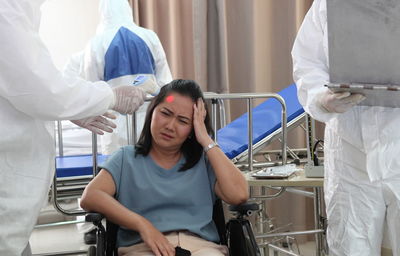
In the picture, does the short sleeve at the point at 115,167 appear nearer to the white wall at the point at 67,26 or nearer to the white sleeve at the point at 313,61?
the white sleeve at the point at 313,61

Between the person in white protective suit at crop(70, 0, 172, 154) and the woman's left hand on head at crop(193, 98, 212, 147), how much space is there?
4.95ft

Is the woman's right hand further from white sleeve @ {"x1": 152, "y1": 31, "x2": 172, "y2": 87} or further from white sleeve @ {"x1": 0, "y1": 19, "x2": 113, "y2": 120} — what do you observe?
white sleeve @ {"x1": 152, "y1": 31, "x2": 172, "y2": 87}

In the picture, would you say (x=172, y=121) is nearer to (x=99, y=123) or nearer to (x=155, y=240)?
(x=99, y=123)

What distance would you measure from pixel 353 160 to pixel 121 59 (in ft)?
6.83

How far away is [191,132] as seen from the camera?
5.92 feet

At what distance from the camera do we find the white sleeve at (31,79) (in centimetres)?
121

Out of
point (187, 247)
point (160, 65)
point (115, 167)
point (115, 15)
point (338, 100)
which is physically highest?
point (115, 15)

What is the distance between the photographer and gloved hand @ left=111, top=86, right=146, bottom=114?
1585 mm

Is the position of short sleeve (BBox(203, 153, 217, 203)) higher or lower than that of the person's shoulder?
lower

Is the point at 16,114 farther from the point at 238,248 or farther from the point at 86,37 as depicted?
the point at 86,37

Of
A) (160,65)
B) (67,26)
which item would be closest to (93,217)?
(160,65)

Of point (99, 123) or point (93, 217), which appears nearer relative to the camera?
point (93, 217)

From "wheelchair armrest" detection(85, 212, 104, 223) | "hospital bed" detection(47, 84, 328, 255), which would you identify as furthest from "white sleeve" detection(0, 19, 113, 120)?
"hospital bed" detection(47, 84, 328, 255)

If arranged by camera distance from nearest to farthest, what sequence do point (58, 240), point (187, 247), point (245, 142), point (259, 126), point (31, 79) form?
point (31, 79)
point (187, 247)
point (245, 142)
point (259, 126)
point (58, 240)
